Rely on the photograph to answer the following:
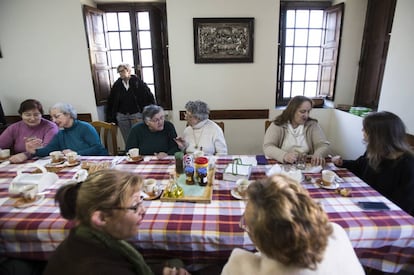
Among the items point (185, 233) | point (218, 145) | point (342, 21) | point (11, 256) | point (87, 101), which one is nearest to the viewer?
point (185, 233)

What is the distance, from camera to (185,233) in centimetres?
105

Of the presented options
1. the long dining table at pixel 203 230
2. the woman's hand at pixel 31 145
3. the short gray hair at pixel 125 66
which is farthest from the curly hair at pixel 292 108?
the short gray hair at pixel 125 66

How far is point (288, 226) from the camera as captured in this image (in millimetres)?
641

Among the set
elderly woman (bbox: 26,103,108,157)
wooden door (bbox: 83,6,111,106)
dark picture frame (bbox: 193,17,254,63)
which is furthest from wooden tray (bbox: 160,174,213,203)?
wooden door (bbox: 83,6,111,106)

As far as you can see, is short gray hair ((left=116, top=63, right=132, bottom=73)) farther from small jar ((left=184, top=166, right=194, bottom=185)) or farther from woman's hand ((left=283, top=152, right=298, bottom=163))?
woman's hand ((left=283, top=152, right=298, bottom=163))

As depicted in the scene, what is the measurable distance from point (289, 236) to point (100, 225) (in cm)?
61

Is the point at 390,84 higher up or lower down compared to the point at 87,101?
higher up

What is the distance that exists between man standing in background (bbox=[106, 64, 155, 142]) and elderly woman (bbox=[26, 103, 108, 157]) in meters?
1.26

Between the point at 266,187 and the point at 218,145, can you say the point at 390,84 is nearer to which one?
the point at 218,145

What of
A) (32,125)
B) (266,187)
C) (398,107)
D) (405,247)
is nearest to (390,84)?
(398,107)

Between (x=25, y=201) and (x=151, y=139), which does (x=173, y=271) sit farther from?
(x=151, y=139)

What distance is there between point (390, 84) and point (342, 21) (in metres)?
1.21

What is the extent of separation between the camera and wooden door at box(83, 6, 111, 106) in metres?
3.13

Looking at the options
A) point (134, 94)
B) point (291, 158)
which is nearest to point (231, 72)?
point (134, 94)
